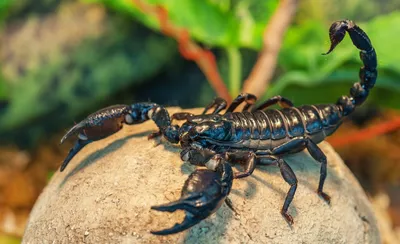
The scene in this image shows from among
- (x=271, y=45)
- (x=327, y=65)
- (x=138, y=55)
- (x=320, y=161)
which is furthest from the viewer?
(x=138, y=55)

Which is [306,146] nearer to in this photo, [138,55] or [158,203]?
[158,203]

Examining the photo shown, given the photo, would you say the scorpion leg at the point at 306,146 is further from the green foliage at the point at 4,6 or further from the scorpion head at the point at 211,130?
the green foliage at the point at 4,6

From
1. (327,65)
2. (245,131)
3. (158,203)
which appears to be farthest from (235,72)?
(158,203)

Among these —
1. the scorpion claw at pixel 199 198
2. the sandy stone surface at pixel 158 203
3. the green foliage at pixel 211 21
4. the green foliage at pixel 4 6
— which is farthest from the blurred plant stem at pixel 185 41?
the scorpion claw at pixel 199 198

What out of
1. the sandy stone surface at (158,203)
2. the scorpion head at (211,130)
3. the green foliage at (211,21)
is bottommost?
the sandy stone surface at (158,203)

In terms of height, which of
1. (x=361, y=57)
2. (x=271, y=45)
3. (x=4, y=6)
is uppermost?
(x=4, y=6)
